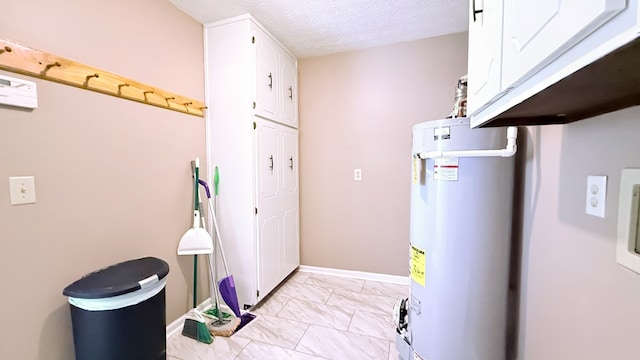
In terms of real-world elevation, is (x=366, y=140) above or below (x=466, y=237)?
above

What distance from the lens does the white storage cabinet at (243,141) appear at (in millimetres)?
2117

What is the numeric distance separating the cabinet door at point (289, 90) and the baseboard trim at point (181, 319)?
183 centimetres

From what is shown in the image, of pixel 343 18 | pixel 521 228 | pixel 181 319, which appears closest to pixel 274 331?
pixel 181 319

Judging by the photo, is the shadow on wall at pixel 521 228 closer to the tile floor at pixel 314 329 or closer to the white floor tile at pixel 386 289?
the tile floor at pixel 314 329

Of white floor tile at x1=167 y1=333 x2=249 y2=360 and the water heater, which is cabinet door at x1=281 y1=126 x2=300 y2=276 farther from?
the water heater

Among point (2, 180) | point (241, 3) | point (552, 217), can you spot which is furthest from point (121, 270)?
point (552, 217)

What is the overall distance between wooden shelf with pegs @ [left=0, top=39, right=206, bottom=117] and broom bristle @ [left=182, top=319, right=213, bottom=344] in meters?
1.60

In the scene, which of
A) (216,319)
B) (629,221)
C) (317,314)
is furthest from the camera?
(317,314)

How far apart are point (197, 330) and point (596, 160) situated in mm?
2343

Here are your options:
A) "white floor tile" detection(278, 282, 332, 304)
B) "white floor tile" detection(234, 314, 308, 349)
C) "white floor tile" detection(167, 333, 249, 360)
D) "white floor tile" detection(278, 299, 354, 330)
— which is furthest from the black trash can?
"white floor tile" detection(278, 282, 332, 304)

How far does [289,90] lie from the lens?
2.75 metres

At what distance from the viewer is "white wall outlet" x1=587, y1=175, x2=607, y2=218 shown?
75cm

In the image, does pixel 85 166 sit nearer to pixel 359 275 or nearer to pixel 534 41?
pixel 534 41

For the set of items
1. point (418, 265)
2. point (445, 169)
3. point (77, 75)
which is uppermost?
point (77, 75)
